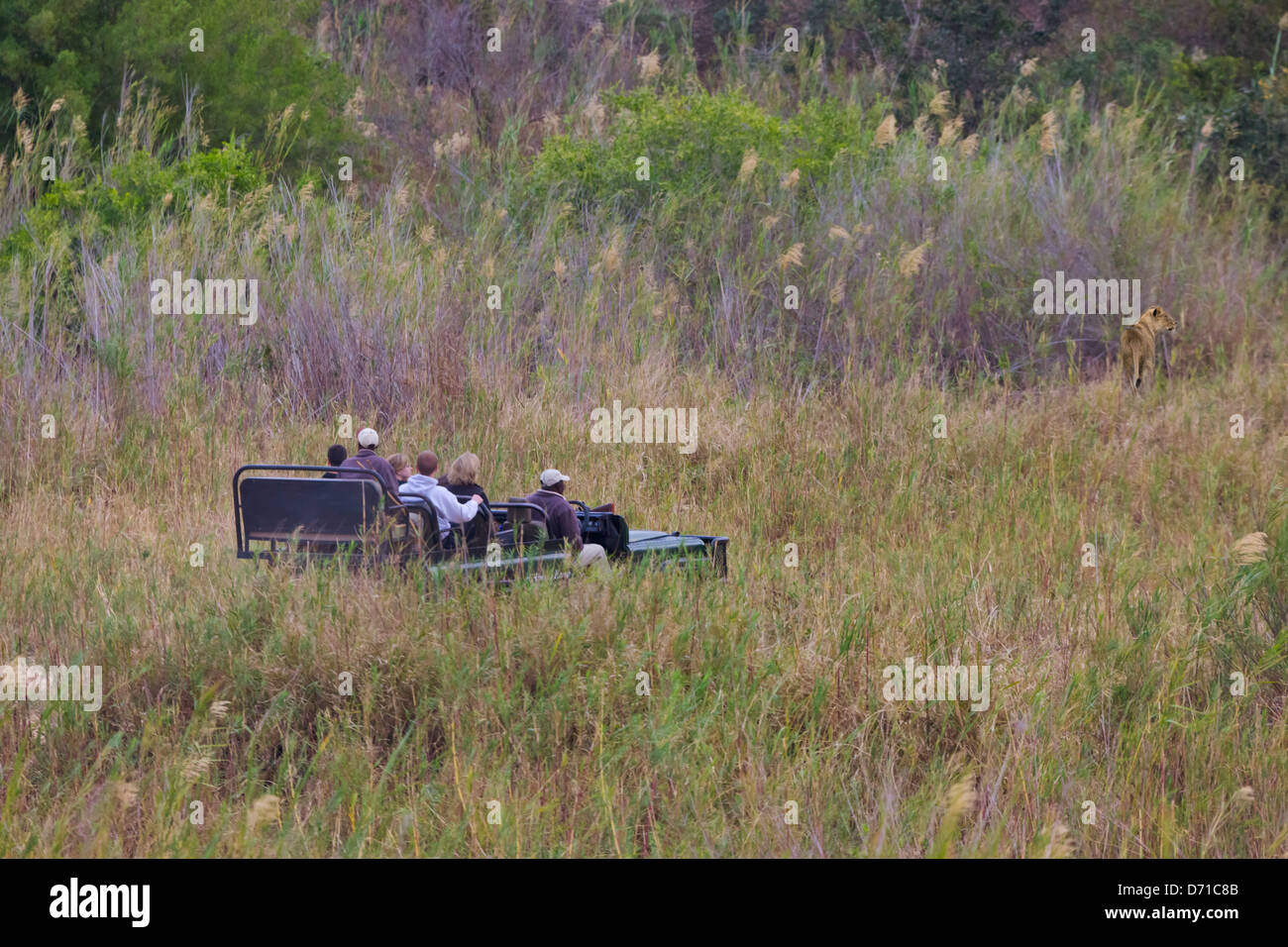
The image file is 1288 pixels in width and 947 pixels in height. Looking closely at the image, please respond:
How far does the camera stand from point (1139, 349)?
12430 mm

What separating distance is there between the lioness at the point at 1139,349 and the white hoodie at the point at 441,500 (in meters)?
7.33

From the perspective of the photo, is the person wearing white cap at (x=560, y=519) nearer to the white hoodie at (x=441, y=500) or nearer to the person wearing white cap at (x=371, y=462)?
the white hoodie at (x=441, y=500)

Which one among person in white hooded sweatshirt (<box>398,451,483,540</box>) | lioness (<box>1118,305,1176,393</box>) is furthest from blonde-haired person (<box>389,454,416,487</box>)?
lioness (<box>1118,305,1176,393</box>)

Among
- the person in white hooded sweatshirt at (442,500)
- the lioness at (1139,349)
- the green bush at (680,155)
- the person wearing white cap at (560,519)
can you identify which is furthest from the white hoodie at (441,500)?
the green bush at (680,155)

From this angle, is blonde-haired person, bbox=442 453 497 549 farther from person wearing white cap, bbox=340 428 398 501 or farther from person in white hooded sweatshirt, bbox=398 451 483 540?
person wearing white cap, bbox=340 428 398 501

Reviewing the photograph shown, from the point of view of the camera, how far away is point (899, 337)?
12312 millimetres

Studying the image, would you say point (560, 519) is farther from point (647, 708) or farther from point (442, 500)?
point (647, 708)

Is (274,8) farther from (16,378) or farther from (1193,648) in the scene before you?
(1193,648)

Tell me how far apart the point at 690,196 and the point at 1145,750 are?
9.68m

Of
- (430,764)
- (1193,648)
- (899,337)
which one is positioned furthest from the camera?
(899,337)

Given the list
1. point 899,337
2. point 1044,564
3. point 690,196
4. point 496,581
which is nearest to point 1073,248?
point 899,337

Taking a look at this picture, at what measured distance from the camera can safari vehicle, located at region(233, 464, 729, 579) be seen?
645 cm

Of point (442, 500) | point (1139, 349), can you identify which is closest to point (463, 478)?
point (442, 500)

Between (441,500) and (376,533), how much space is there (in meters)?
0.76
